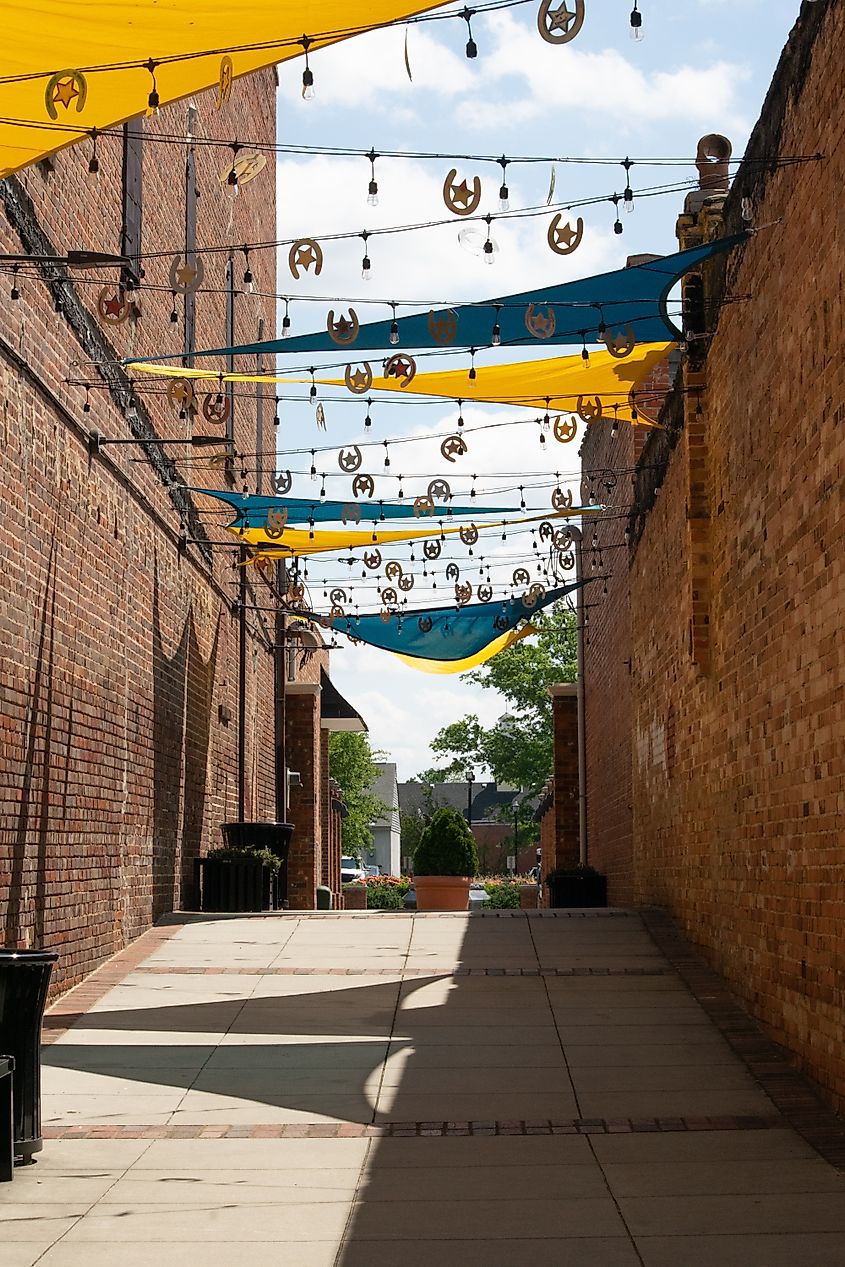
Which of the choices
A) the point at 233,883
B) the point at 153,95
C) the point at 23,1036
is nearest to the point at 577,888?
A: the point at 233,883

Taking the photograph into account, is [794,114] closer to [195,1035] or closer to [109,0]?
[109,0]

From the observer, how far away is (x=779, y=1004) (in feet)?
26.4

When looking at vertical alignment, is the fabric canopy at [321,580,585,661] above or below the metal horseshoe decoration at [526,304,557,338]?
above

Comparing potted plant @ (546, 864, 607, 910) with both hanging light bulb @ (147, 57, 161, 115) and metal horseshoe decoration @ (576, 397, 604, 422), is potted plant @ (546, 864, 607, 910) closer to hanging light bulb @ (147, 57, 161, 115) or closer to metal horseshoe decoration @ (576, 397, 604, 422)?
metal horseshoe decoration @ (576, 397, 604, 422)

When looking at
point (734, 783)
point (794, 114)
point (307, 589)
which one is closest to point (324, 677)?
point (307, 589)

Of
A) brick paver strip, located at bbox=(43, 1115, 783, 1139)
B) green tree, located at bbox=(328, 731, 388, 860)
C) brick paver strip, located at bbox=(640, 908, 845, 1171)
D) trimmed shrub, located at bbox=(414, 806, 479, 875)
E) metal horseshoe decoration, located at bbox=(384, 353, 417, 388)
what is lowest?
brick paver strip, located at bbox=(43, 1115, 783, 1139)

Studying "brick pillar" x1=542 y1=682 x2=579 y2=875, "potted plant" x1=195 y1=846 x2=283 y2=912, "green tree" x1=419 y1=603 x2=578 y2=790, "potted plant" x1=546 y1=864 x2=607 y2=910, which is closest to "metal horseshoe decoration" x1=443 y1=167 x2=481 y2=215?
"potted plant" x1=195 y1=846 x2=283 y2=912

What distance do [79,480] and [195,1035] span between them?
3.82 m

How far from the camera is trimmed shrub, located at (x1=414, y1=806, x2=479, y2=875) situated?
19766 mm

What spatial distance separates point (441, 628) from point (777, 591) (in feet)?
33.0

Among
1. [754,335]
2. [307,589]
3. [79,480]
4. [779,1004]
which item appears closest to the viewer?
[779,1004]

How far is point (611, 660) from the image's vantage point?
18.8 m

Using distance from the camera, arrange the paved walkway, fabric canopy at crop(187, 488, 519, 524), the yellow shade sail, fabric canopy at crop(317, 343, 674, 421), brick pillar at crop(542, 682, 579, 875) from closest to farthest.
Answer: the paved walkway → fabric canopy at crop(317, 343, 674, 421) → fabric canopy at crop(187, 488, 519, 524) → the yellow shade sail → brick pillar at crop(542, 682, 579, 875)

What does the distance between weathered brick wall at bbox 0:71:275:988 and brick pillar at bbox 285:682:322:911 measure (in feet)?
27.2
